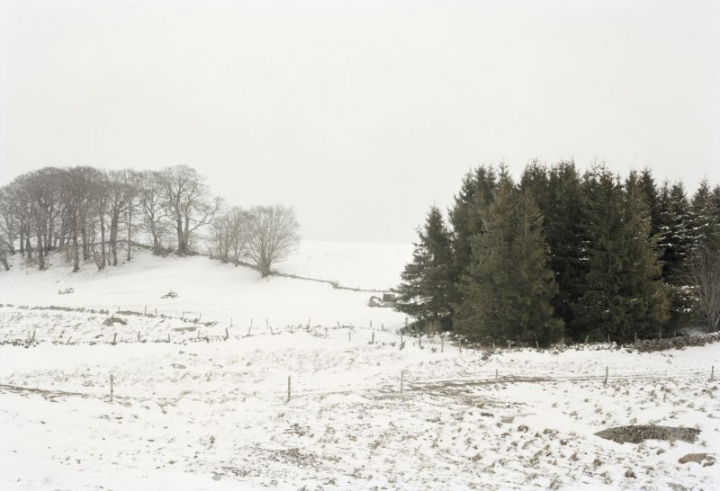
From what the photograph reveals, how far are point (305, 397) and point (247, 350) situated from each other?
8.77m

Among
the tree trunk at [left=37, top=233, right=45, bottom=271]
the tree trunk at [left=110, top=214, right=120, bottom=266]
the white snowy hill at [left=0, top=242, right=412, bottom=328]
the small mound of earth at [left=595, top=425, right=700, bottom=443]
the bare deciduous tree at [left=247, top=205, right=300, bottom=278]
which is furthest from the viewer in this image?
the tree trunk at [left=110, top=214, right=120, bottom=266]

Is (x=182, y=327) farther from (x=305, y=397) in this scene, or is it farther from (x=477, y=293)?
(x=477, y=293)

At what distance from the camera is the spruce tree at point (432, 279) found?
115 feet

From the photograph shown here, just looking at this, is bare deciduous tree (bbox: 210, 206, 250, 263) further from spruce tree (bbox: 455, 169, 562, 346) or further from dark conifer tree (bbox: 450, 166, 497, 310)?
spruce tree (bbox: 455, 169, 562, 346)

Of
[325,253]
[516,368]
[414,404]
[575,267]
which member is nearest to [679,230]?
[575,267]

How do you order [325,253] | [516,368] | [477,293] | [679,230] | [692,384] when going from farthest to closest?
[325,253] → [679,230] → [477,293] → [516,368] → [692,384]

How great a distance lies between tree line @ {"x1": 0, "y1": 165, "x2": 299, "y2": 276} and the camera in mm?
61250

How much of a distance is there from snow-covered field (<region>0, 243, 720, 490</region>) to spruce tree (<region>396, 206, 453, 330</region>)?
338 centimetres

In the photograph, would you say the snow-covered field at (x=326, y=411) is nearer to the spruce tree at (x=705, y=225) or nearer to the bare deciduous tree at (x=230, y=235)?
the spruce tree at (x=705, y=225)

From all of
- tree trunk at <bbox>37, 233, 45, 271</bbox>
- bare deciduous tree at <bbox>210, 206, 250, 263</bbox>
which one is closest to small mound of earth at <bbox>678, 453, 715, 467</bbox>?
bare deciduous tree at <bbox>210, 206, 250, 263</bbox>

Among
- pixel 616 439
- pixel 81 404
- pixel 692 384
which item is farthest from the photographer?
pixel 692 384

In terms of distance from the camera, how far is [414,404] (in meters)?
16.6

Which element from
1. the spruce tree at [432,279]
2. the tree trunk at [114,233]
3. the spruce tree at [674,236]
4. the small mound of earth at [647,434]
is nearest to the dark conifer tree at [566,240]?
the spruce tree at [432,279]

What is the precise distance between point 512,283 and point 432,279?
8.15m
